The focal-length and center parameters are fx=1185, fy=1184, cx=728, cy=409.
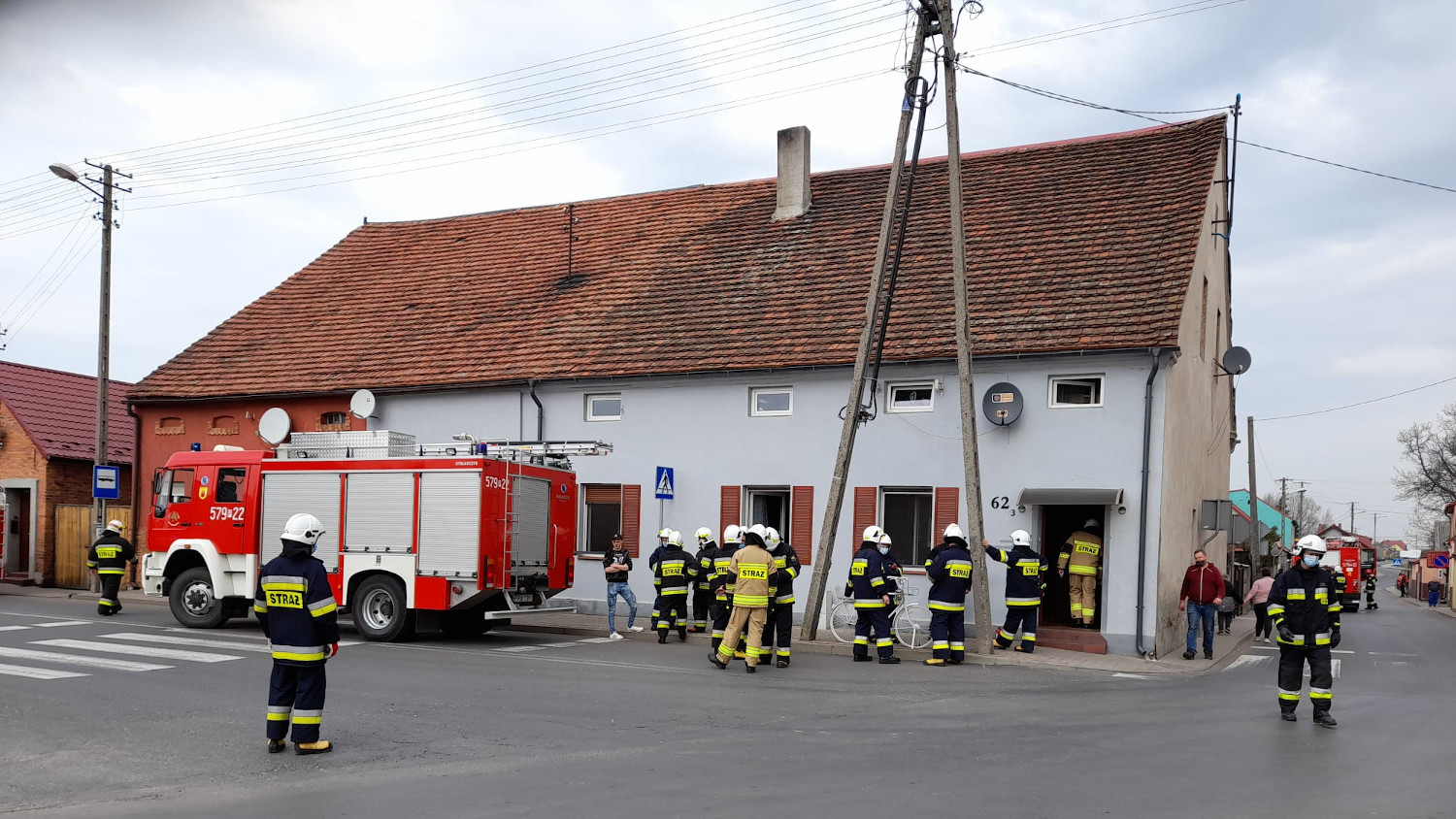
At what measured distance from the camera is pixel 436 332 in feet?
82.5

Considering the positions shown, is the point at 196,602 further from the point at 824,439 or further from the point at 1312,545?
the point at 1312,545

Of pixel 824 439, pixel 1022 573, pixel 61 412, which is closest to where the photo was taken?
pixel 1022 573

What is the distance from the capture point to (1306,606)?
11.3m

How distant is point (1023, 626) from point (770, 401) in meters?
6.03

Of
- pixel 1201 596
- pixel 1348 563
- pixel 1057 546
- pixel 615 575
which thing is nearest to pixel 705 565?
pixel 615 575

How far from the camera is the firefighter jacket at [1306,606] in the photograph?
1124 cm

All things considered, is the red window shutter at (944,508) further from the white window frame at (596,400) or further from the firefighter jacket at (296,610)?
the firefighter jacket at (296,610)

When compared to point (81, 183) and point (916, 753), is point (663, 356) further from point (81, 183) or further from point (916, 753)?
point (81, 183)

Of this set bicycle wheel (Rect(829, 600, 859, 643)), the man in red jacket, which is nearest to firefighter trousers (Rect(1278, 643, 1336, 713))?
the man in red jacket

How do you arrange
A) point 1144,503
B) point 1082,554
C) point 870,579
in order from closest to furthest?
point 870,579
point 1144,503
point 1082,554

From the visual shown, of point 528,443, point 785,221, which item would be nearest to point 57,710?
point 528,443

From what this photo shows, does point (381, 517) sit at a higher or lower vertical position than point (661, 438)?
lower

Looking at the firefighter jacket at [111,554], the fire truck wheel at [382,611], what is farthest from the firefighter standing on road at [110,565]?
the fire truck wheel at [382,611]

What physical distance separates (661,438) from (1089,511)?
7.46m
